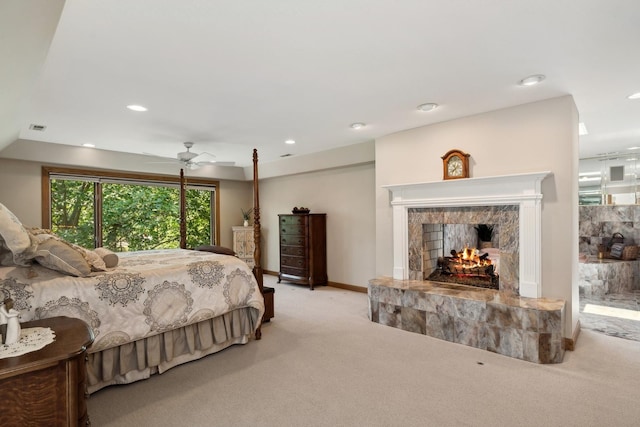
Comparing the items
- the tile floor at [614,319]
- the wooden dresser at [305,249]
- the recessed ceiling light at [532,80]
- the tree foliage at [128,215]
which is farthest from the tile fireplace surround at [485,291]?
the tree foliage at [128,215]

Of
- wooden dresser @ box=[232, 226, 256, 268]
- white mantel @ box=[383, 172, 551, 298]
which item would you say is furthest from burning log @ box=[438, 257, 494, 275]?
wooden dresser @ box=[232, 226, 256, 268]

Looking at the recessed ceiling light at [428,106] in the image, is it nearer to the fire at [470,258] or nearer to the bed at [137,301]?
the fire at [470,258]

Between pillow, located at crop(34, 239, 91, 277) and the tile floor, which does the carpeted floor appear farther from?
pillow, located at crop(34, 239, 91, 277)

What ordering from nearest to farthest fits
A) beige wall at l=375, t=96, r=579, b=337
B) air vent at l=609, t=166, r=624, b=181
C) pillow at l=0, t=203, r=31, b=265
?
pillow at l=0, t=203, r=31, b=265 < beige wall at l=375, t=96, r=579, b=337 < air vent at l=609, t=166, r=624, b=181

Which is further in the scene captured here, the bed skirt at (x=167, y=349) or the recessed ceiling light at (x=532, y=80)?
the recessed ceiling light at (x=532, y=80)

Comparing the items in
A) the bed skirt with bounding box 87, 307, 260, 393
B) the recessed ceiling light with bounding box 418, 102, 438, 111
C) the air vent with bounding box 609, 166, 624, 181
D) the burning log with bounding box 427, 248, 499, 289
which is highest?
the recessed ceiling light with bounding box 418, 102, 438, 111

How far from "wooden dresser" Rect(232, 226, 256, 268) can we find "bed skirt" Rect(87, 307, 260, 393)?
3820mm

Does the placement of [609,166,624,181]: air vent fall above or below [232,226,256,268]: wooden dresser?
above

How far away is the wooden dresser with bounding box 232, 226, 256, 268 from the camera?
720 cm

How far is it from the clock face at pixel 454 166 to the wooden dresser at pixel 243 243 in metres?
4.59

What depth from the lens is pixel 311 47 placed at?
2.27 metres

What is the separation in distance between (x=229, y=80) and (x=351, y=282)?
4069 mm

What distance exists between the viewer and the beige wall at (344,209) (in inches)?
220

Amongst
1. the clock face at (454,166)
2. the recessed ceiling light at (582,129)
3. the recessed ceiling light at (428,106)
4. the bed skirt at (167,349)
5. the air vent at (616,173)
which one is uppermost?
the recessed ceiling light at (428,106)
